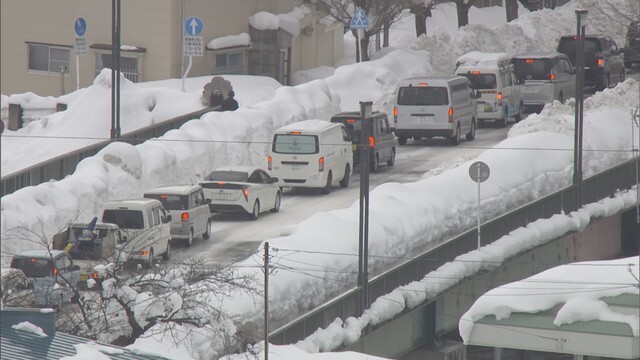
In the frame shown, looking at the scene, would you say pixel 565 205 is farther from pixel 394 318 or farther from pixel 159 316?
pixel 159 316

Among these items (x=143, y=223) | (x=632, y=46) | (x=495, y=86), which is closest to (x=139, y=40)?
(x=495, y=86)

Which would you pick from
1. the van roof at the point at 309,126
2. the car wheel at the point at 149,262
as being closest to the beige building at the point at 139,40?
the van roof at the point at 309,126

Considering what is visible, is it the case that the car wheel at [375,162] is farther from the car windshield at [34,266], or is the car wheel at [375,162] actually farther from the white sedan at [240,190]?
the car windshield at [34,266]

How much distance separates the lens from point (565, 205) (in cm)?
3631

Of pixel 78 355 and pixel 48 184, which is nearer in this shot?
pixel 78 355

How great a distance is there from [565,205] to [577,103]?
2753mm

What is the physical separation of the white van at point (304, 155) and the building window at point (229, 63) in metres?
16.6

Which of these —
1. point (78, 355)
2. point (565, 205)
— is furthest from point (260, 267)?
point (565, 205)

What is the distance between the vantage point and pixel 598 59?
51.2 metres

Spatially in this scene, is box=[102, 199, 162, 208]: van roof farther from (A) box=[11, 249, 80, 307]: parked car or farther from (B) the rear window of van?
(B) the rear window of van

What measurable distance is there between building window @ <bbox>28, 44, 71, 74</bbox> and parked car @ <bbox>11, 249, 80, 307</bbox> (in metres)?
27.2

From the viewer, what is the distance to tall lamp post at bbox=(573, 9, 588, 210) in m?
35.6

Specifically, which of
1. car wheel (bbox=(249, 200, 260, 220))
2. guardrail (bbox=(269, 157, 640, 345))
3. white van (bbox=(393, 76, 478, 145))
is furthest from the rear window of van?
white van (bbox=(393, 76, 478, 145))

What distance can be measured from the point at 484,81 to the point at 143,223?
19.1 meters
